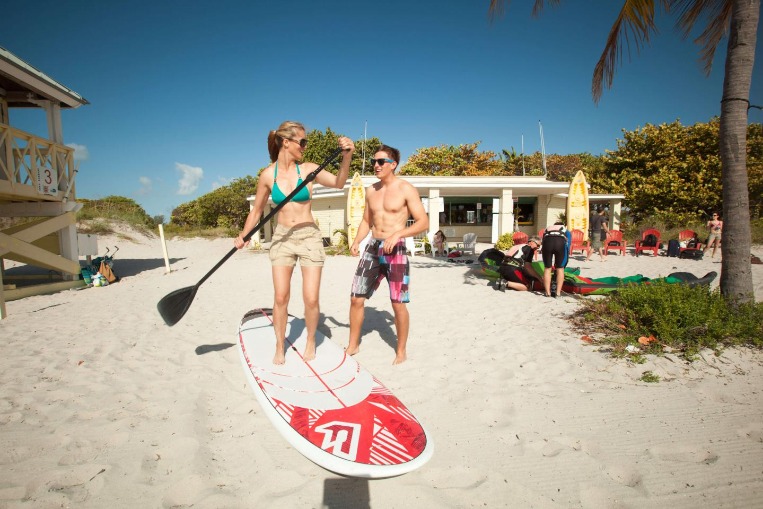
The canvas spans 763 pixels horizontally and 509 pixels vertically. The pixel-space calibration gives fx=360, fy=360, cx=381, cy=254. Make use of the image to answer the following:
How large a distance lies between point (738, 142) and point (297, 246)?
4.89 metres

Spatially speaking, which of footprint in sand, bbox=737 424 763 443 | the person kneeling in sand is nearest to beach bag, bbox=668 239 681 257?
the person kneeling in sand

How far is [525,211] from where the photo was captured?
20.7 metres

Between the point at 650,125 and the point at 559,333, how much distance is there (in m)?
21.3

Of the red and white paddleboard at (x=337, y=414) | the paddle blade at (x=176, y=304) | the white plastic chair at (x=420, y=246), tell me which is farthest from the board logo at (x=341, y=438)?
the white plastic chair at (x=420, y=246)

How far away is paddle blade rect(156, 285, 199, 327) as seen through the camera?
3699mm

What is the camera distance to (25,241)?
24.0 ft

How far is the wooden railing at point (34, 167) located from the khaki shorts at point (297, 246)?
6.82 meters

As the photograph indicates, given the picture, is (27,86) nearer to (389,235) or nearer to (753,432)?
(389,235)

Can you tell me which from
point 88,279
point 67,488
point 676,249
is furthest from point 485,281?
point 88,279

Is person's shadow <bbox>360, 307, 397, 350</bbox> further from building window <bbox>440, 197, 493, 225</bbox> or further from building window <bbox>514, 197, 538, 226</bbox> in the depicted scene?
building window <bbox>514, 197, 538, 226</bbox>

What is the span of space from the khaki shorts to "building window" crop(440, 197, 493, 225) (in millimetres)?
16590

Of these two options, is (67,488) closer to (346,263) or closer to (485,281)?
(485,281)

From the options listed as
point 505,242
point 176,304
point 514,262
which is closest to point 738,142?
point 514,262

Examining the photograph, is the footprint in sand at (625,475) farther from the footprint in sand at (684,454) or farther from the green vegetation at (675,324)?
the green vegetation at (675,324)
